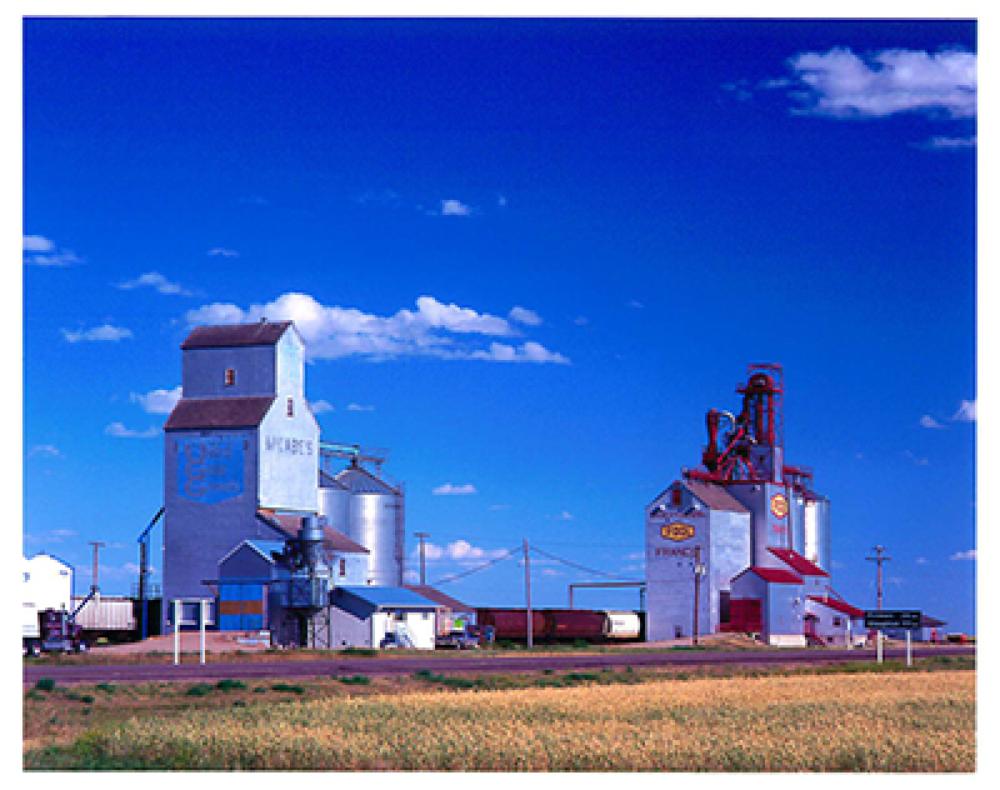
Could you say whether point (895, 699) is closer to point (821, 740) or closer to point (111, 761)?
point (821, 740)

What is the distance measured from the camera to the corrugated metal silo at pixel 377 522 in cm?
9756

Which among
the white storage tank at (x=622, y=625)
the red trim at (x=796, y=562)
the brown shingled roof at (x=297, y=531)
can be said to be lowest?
the white storage tank at (x=622, y=625)

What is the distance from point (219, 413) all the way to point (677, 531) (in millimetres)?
30786

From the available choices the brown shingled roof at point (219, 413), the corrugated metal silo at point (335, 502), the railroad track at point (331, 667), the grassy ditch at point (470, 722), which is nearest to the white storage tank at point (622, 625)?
the corrugated metal silo at point (335, 502)

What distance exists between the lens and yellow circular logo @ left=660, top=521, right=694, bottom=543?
96938 mm

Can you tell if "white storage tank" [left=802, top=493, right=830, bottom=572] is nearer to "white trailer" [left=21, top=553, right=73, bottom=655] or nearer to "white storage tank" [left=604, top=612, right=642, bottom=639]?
"white storage tank" [left=604, top=612, right=642, bottom=639]

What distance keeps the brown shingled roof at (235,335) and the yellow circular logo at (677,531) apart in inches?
1131

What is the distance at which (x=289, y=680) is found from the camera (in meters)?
42.2

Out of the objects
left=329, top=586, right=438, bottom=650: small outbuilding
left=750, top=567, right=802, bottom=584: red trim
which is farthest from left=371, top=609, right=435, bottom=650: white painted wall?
left=750, top=567, right=802, bottom=584: red trim

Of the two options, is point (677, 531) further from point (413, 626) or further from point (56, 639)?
point (56, 639)

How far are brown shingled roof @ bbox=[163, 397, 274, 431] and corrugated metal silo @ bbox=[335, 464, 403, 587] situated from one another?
16833 mm

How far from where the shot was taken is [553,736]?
25.9 meters

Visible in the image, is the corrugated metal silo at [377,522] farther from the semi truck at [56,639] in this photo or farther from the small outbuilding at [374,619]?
the semi truck at [56,639]

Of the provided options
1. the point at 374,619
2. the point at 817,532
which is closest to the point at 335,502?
the point at 374,619
